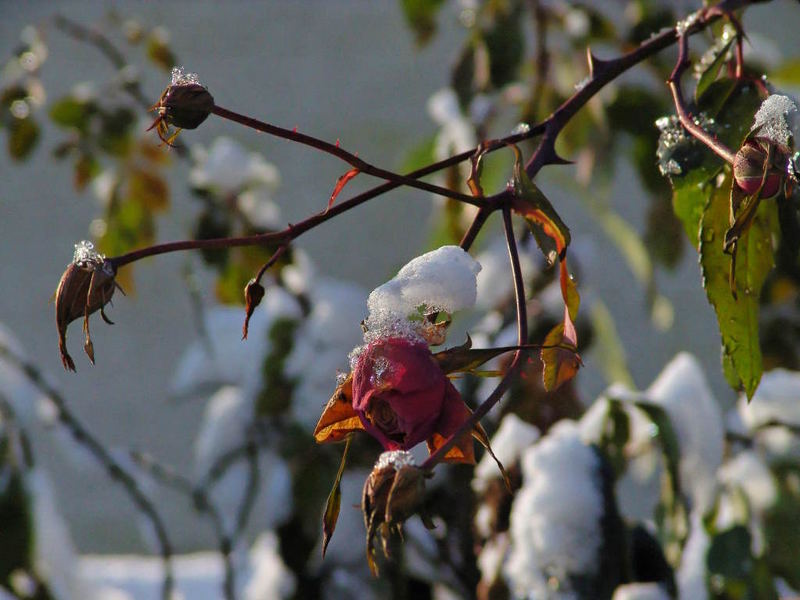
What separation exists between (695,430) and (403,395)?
410mm

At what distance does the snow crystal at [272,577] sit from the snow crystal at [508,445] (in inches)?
7.7

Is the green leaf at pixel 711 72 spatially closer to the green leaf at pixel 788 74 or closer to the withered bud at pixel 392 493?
the withered bud at pixel 392 493

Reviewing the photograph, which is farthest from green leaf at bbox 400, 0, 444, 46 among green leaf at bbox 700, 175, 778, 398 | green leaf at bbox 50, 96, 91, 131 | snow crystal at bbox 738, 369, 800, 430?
green leaf at bbox 700, 175, 778, 398

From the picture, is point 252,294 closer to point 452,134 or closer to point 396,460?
point 396,460

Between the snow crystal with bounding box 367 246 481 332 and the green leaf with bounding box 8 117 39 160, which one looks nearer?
the snow crystal with bounding box 367 246 481 332

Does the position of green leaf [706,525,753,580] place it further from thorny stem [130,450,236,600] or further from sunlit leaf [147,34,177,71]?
sunlit leaf [147,34,177,71]

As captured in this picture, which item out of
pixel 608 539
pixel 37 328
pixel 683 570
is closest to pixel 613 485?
pixel 608 539

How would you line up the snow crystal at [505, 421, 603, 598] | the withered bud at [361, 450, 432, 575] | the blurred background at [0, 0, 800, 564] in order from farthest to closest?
1. the blurred background at [0, 0, 800, 564]
2. the snow crystal at [505, 421, 603, 598]
3. the withered bud at [361, 450, 432, 575]

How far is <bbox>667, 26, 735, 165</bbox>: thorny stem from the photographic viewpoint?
268 mm

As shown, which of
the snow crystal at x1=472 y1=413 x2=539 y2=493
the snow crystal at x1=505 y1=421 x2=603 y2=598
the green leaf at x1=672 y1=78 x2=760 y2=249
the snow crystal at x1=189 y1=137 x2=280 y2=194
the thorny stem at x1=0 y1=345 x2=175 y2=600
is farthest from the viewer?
the snow crystal at x1=189 y1=137 x2=280 y2=194

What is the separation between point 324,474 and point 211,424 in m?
0.17

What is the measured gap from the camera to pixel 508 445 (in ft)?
2.09

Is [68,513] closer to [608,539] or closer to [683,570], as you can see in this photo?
[683,570]

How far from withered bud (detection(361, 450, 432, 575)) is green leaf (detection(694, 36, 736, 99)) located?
0.23m
